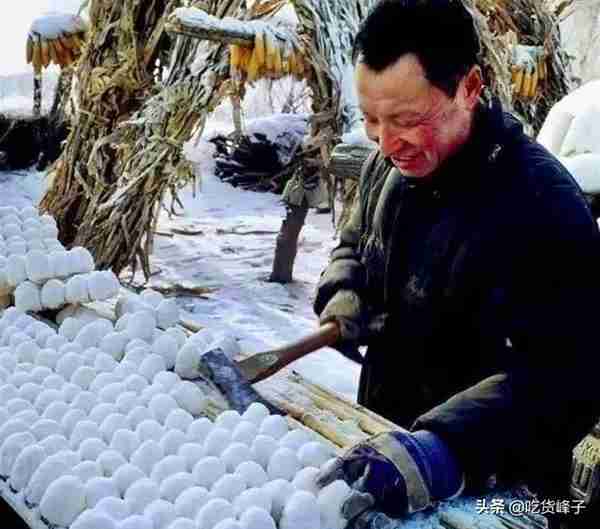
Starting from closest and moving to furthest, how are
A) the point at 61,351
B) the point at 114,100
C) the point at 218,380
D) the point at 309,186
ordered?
1. the point at 218,380
2. the point at 61,351
3. the point at 114,100
4. the point at 309,186

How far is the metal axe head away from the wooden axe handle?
3 centimetres

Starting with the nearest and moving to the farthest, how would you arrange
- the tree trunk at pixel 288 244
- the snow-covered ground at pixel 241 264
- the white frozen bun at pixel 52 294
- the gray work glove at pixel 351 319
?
the gray work glove at pixel 351 319 → the white frozen bun at pixel 52 294 → the snow-covered ground at pixel 241 264 → the tree trunk at pixel 288 244

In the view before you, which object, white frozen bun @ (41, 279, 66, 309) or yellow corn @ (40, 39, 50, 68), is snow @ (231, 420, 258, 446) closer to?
white frozen bun @ (41, 279, 66, 309)

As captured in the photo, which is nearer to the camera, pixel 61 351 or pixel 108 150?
pixel 61 351

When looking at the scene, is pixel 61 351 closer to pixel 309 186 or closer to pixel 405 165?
pixel 405 165

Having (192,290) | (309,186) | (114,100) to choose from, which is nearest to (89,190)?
(114,100)

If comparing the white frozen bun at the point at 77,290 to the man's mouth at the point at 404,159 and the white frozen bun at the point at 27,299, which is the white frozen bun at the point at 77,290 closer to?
the white frozen bun at the point at 27,299

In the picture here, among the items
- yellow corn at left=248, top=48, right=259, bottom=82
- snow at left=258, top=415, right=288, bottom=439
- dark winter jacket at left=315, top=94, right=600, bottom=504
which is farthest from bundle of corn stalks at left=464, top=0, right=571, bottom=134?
snow at left=258, top=415, right=288, bottom=439

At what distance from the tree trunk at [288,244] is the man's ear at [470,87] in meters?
4.42

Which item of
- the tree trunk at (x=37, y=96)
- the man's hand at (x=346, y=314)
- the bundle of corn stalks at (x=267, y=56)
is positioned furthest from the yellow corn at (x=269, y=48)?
the tree trunk at (x=37, y=96)

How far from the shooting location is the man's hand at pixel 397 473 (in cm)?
119

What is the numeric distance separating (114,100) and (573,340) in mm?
4063

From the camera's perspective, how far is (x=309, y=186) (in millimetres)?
5715

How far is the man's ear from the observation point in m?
1.42
